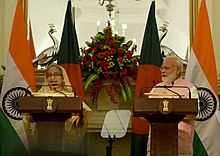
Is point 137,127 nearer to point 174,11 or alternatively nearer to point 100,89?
point 100,89

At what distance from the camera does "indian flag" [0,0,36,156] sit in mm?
4977

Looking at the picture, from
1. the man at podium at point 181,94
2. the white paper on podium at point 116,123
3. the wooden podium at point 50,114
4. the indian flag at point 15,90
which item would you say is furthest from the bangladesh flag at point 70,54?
the wooden podium at point 50,114

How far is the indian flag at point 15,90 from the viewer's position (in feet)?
16.3

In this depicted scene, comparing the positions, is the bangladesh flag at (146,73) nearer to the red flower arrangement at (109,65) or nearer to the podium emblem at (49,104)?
the red flower arrangement at (109,65)

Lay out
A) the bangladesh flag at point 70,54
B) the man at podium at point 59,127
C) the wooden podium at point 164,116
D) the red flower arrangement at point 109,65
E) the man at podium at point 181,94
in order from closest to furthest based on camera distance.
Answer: the wooden podium at point 164,116, the man at podium at point 59,127, the man at podium at point 181,94, the bangladesh flag at point 70,54, the red flower arrangement at point 109,65

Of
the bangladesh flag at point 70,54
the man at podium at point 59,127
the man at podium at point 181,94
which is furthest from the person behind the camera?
the bangladesh flag at point 70,54

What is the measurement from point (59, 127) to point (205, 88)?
1709mm

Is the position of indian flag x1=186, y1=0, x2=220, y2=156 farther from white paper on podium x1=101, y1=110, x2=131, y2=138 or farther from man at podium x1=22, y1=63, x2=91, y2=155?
man at podium x1=22, y1=63, x2=91, y2=155

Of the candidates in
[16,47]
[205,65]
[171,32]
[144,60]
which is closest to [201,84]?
[205,65]

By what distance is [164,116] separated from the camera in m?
3.92

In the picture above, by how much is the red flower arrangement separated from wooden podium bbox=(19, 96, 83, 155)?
1367 mm

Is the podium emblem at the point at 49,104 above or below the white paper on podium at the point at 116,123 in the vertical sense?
above

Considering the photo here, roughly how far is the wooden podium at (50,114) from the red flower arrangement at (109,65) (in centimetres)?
137

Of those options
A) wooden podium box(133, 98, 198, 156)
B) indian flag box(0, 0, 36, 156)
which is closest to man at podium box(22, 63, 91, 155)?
indian flag box(0, 0, 36, 156)
